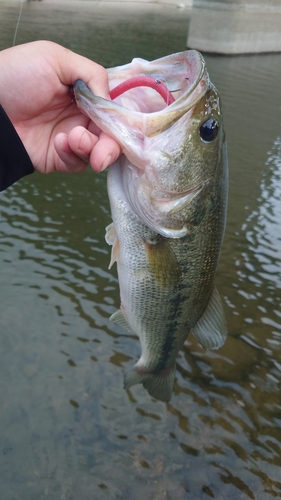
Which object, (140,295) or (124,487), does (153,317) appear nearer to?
(140,295)

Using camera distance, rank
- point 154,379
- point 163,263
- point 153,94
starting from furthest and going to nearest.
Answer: point 154,379, point 163,263, point 153,94

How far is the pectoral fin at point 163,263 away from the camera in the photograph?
1.85 m

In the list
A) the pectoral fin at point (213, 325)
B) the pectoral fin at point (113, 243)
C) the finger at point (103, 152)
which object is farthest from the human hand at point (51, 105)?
the pectoral fin at point (213, 325)

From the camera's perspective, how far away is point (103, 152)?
1.54 metres

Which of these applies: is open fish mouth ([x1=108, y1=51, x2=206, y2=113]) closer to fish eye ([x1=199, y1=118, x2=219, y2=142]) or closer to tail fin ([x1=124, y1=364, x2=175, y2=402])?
fish eye ([x1=199, y1=118, x2=219, y2=142])

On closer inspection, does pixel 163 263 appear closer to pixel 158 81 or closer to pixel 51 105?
pixel 158 81

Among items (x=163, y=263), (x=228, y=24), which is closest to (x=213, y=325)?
(x=163, y=263)

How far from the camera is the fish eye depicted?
1648 millimetres

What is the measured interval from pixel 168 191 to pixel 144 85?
39cm

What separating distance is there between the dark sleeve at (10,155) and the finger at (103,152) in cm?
54

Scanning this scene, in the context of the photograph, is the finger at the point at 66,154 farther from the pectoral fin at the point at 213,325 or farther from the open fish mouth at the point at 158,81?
the pectoral fin at the point at 213,325

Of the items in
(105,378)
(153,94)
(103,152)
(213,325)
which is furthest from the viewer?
(105,378)

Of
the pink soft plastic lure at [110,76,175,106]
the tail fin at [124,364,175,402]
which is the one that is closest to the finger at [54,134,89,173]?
the pink soft plastic lure at [110,76,175,106]

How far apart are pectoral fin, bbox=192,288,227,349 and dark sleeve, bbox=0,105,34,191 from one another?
1.09m
